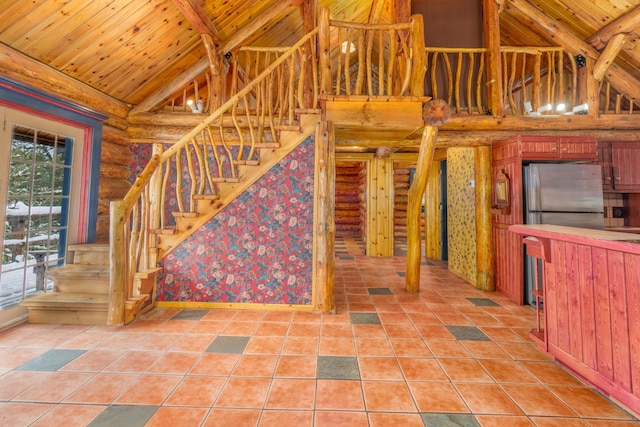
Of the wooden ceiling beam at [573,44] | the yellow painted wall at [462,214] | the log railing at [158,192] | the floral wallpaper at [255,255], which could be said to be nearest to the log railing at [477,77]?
the wooden ceiling beam at [573,44]

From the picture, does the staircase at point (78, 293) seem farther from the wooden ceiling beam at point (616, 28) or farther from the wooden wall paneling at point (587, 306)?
the wooden ceiling beam at point (616, 28)

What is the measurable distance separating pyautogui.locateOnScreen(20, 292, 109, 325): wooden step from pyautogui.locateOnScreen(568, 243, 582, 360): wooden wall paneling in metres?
3.93

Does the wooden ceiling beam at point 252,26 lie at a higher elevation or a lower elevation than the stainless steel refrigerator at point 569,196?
higher

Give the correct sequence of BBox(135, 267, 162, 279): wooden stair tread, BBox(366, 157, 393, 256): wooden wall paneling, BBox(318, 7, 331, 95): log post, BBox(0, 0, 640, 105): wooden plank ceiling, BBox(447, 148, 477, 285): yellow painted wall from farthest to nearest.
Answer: BBox(366, 157, 393, 256): wooden wall paneling → BBox(447, 148, 477, 285): yellow painted wall → BBox(318, 7, 331, 95): log post → BBox(135, 267, 162, 279): wooden stair tread → BBox(0, 0, 640, 105): wooden plank ceiling

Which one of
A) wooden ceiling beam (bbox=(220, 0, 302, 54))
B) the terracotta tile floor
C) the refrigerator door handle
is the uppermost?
wooden ceiling beam (bbox=(220, 0, 302, 54))

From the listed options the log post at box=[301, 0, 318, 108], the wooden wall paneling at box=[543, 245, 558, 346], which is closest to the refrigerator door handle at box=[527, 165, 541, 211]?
the wooden wall paneling at box=[543, 245, 558, 346]

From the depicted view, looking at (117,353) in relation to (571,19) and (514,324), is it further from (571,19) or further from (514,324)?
(571,19)

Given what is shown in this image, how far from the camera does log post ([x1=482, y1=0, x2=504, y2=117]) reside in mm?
3967

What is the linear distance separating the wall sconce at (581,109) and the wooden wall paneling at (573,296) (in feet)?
10.6

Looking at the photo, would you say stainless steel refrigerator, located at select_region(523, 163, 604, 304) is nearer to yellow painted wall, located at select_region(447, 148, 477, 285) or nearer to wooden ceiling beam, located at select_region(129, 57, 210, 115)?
yellow painted wall, located at select_region(447, 148, 477, 285)

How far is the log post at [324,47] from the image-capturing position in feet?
9.86

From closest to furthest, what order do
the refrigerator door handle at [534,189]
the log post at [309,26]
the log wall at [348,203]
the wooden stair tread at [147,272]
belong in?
the wooden stair tread at [147,272]
the refrigerator door handle at [534,189]
the log post at [309,26]
the log wall at [348,203]

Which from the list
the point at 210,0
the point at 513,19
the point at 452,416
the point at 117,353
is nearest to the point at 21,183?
the point at 117,353

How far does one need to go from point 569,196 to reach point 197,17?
4.95 metres
